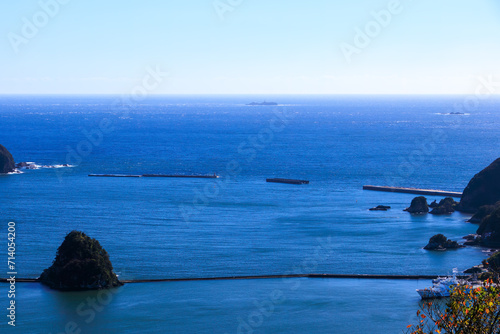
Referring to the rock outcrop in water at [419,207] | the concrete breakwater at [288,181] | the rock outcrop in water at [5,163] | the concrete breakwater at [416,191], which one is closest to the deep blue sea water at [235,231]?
the rock outcrop in water at [419,207]

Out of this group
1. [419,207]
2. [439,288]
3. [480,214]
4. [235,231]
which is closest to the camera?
[439,288]

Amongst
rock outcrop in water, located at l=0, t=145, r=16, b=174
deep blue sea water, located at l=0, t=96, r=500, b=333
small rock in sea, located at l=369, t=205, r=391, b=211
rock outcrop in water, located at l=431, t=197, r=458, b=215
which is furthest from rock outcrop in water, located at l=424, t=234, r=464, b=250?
rock outcrop in water, located at l=0, t=145, r=16, b=174

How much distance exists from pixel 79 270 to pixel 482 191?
163 ft

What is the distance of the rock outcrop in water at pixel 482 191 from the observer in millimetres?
75812

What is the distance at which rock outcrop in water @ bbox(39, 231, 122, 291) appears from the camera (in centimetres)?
4581

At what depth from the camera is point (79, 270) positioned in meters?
46.0

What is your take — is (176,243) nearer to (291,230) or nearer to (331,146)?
(291,230)

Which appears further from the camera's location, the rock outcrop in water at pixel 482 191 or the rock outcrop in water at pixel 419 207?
the rock outcrop in water at pixel 482 191

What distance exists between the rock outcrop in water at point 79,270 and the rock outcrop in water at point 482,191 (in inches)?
1830

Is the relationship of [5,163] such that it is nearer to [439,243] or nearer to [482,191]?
[482,191]

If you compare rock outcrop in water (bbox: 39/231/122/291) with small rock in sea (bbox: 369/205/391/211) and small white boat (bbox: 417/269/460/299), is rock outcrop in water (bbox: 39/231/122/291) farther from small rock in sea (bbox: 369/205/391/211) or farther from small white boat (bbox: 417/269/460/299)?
small rock in sea (bbox: 369/205/391/211)

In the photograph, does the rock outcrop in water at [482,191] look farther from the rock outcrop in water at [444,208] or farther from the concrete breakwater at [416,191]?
the concrete breakwater at [416,191]

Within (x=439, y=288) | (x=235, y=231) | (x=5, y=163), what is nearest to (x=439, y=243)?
(x=439, y=288)

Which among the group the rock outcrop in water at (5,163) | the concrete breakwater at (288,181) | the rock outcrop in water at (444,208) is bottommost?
the rock outcrop in water at (444,208)
